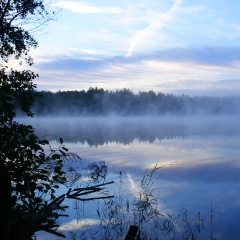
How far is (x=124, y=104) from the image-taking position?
123 meters

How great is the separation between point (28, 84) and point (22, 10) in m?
2.80

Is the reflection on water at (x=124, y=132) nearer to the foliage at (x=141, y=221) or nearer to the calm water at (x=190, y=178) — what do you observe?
the foliage at (x=141, y=221)

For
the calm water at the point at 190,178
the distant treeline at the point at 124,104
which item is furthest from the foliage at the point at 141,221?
the distant treeline at the point at 124,104

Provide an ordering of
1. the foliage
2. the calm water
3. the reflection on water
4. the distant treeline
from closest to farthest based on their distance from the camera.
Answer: the foliage → the calm water → the reflection on water → the distant treeline

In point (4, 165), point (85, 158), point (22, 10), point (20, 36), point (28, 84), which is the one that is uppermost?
point (22, 10)

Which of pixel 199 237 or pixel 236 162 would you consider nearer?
pixel 199 237

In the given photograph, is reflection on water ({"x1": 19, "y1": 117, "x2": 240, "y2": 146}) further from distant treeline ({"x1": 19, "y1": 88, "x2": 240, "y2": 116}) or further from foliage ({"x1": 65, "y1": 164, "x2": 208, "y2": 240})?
distant treeline ({"x1": 19, "y1": 88, "x2": 240, "y2": 116})

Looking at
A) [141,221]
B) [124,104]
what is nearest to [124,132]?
[141,221]

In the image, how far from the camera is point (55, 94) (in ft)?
363

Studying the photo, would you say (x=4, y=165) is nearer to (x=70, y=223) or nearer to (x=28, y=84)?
(x=70, y=223)

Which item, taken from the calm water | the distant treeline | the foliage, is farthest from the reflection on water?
the distant treeline

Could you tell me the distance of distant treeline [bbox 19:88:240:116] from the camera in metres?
110

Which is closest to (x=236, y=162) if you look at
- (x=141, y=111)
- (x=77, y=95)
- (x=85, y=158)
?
(x=85, y=158)

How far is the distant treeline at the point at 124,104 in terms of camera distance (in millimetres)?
109812
